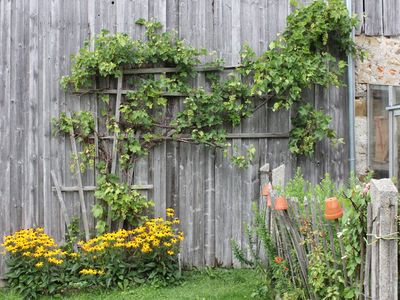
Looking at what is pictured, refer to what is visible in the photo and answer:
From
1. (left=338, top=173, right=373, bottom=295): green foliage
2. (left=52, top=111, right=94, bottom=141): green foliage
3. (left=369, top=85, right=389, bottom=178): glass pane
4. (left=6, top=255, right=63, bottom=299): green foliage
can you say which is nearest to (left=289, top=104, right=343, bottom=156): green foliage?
(left=369, top=85, right=389, bottom=178): glass pane

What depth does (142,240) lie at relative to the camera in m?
5.70

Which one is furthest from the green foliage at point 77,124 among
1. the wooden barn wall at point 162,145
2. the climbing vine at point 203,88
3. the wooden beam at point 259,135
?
the wooden beam at point 259,135

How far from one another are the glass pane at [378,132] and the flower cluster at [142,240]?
8.55ft

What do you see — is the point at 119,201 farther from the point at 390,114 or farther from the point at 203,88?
the point at 390,114

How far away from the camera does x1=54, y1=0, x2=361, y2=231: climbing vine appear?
6125 millimetres

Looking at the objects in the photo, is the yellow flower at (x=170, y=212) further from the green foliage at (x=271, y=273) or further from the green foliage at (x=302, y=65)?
the green foliage at (x=302, y=65)

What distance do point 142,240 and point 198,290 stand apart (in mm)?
790

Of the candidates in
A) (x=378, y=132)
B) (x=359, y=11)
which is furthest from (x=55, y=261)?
(x=359, y=11)

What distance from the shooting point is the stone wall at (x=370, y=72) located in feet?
21.7

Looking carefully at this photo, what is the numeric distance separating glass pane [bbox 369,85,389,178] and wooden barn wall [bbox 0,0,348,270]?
374mm

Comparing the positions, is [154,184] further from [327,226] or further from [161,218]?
[327,226]

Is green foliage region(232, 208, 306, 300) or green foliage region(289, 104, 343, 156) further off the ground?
green foliage region(289, 104, 343, 156)

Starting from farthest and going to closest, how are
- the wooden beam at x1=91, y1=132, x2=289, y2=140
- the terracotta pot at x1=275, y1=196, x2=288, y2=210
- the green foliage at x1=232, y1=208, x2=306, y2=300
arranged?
the wooden beam at x1=91, y1=132, x2=289, y2=140 < the green foliage at x1=232, y1=208, x2=306, y2=300 < the terracotta pot at x1=275, y1=196, x2=288, y2=210

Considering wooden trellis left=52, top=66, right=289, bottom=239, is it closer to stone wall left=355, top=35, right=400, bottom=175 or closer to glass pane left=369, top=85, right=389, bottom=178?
stone wall left=355, top=35, right=400, bottom=175
